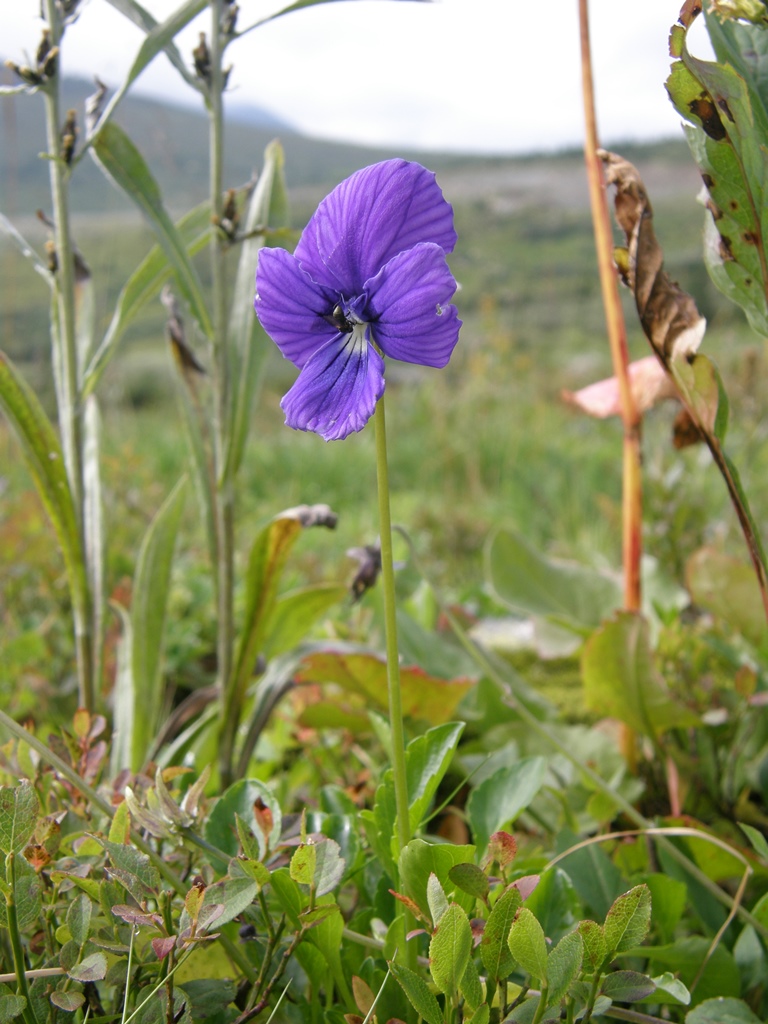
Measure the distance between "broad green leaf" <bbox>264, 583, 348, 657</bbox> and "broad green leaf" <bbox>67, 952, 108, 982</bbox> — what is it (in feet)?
2.05

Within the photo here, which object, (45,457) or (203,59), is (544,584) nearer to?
(45,457)

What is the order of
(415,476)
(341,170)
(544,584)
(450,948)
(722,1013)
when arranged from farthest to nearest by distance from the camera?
(341,170) → (415,476) → (544,584) → (722,1013) → (450,948)

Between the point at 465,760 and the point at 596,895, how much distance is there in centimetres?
31

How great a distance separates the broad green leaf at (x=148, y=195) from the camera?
98 cm

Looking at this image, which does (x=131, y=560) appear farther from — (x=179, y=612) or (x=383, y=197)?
(x=383, y=197)

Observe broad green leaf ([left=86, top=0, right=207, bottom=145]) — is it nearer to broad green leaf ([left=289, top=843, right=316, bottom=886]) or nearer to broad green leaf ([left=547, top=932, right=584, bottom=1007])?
broad green leaf ([left=289, top=843, right=316, bottom=886])

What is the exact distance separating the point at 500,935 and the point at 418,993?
0.06 metres

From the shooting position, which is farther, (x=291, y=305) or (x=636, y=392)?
(x=636, y=392)

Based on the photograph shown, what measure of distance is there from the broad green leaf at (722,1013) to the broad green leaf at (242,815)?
0.34 metres

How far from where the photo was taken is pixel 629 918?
1.86ft

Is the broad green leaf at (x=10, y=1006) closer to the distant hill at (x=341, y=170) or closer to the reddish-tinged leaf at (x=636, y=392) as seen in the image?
the reddish-tinged leaf at (x=636, y=392)

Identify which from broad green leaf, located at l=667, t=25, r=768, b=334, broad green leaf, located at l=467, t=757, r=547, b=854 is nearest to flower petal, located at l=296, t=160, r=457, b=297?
broad green leaf, located at l=667, t=25, r=768, b=334

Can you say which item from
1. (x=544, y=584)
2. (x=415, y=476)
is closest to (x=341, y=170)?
(x=415, y=476)

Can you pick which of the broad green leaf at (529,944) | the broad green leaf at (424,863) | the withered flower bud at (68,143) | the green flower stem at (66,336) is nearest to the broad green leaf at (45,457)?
the green flower stem at (66,336)
